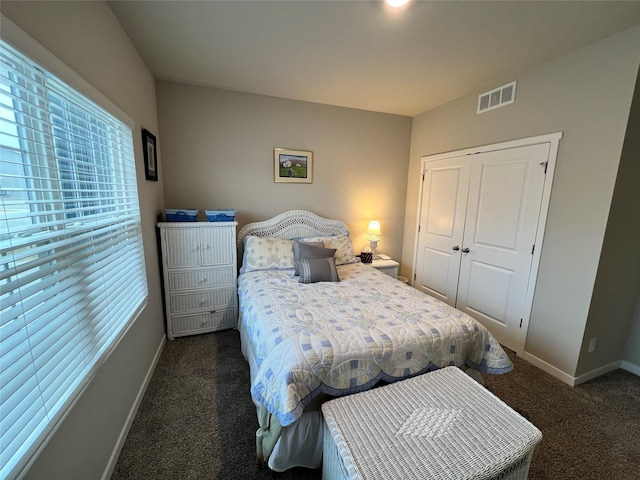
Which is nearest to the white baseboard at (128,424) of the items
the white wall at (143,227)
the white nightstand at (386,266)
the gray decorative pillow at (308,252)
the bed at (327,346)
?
the white wall at (143,227)

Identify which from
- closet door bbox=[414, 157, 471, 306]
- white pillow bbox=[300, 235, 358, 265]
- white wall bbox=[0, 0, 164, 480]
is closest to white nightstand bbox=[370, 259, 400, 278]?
white pillow bbox=[300, 235, 358, 265]

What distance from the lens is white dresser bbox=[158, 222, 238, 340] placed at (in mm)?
2568

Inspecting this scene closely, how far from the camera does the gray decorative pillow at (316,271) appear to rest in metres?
2.51

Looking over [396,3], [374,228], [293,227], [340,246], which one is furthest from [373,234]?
[396,3]

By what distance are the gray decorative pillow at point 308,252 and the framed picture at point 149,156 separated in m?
1.47

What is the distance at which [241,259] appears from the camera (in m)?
3.15

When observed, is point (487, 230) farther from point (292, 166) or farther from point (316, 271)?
point (292, 166)

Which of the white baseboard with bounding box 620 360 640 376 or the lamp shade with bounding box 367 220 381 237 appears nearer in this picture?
the white baseboard with bounding box 620 360 640 376

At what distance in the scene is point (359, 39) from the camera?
6.40 feet

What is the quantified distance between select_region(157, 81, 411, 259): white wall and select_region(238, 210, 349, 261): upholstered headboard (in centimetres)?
14

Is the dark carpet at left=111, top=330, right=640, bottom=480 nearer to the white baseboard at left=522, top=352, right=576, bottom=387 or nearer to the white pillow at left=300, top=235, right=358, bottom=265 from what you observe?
the white baseboard at left=522, top=352, right=576, bottom=387

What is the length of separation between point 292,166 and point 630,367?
3.76 m

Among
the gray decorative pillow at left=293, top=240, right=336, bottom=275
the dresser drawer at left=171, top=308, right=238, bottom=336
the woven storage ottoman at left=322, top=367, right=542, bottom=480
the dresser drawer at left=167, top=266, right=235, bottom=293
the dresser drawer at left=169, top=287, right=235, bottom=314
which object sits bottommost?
A: the dresser drawer at left=171, top=308, right=238, bottom=336

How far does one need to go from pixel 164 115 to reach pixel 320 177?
5.94 feet
